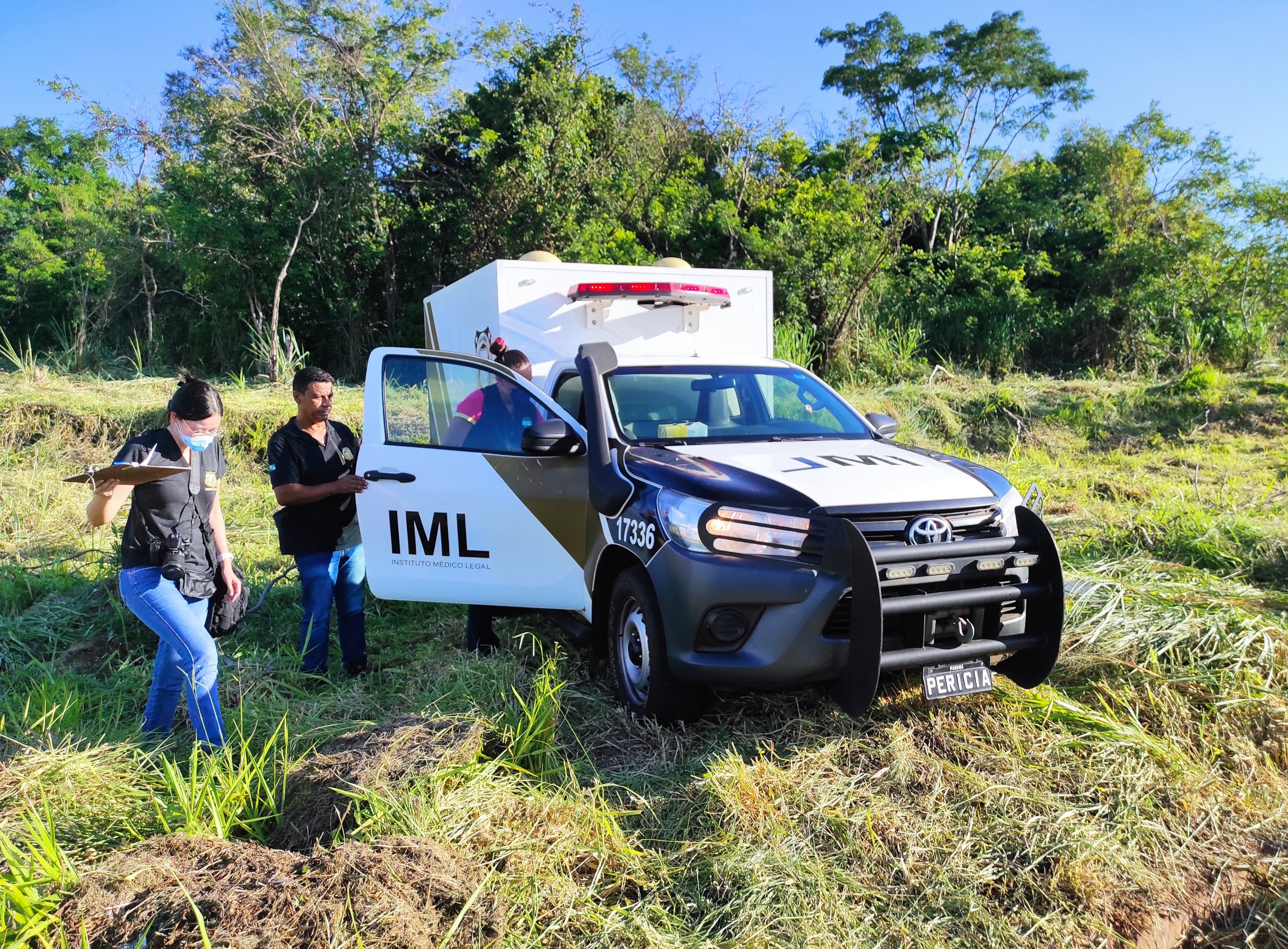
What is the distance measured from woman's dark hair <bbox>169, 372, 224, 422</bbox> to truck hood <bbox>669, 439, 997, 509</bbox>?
2.02 metres

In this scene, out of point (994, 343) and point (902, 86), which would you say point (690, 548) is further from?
point (902, 86)

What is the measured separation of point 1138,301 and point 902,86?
11733mm

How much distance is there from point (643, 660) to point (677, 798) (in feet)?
2.28

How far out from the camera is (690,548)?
11.8 feet

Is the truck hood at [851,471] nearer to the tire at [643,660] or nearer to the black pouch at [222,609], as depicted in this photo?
the tire at [643,660]

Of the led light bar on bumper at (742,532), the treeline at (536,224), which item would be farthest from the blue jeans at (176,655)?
the treeline at (536,224)

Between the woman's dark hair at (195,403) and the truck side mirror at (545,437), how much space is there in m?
1.33

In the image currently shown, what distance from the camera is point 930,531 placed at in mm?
3568

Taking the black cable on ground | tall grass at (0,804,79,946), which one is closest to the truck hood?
tall grass at (0,804,79,946)

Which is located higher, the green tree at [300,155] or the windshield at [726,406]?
the green tree at [300,155]

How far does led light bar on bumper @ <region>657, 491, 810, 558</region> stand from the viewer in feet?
11.6

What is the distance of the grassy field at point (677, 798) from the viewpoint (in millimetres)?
2625

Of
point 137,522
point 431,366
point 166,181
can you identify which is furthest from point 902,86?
point 137,522

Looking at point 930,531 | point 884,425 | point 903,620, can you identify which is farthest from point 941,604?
point 884,425
